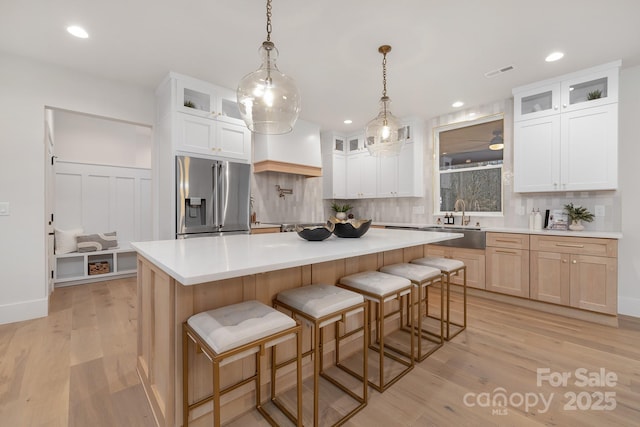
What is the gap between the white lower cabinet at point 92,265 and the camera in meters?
4.00

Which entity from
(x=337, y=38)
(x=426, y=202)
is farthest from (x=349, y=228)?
(x=426, y=202)

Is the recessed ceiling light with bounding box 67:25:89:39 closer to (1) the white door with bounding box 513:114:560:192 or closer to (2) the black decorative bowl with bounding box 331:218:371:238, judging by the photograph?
(2) the black decorative bowl with bounding box 331:218:371:238

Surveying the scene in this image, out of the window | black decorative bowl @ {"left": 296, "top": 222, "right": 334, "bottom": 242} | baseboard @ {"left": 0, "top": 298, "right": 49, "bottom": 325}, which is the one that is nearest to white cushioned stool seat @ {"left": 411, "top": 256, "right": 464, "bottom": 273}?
black decorative bowl @ {"left": 296, "top": 222, "right": 334, "bottom": 242}

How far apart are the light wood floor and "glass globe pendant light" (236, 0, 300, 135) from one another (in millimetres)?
1778

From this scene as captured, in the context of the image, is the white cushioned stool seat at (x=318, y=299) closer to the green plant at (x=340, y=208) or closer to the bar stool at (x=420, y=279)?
the bar stool at (x=420, y=279)

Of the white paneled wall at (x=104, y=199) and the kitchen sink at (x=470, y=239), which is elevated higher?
the white paneled wall at (x=104, y=199)

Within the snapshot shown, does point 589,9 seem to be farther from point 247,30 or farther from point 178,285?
point 178,285

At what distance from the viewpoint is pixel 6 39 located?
2492mm

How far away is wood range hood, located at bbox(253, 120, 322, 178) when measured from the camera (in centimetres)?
438

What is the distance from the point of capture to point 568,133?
312 cm

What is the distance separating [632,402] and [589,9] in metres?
2.67

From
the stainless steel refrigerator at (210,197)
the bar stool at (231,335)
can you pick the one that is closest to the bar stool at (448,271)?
the bar stool at (231,335)

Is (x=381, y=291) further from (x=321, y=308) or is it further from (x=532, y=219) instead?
(x=532, y=219)

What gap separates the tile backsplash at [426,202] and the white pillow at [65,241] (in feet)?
8.76
